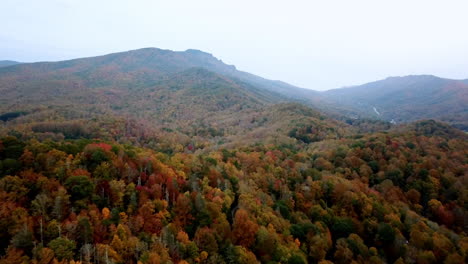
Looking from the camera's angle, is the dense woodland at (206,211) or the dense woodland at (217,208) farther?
the dense woodland at (217,208)

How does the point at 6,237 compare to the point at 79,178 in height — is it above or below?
below

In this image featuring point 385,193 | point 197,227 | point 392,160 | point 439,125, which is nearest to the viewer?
point 197,227

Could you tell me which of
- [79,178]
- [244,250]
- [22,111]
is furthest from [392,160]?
[22,111]

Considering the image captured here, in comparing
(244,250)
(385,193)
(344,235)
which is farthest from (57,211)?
(385,193)

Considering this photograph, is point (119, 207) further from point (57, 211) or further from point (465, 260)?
point (465, 260)

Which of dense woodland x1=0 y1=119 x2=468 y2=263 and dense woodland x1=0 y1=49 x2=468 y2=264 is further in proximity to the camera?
dense woodland x1=0 y1=49 x2=468 y2=264

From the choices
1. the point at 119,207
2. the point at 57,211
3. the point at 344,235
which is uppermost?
the point at 57,211

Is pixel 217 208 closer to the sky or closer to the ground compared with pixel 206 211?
closer to the ground

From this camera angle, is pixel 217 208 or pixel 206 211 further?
pixel 217 208

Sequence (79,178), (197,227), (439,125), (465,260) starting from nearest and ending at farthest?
(79,178), (197,227), (465,260), (439,125)

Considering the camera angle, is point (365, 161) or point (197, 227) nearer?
Answer: point (197, 227)

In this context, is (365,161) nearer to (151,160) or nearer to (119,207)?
(151,160)
